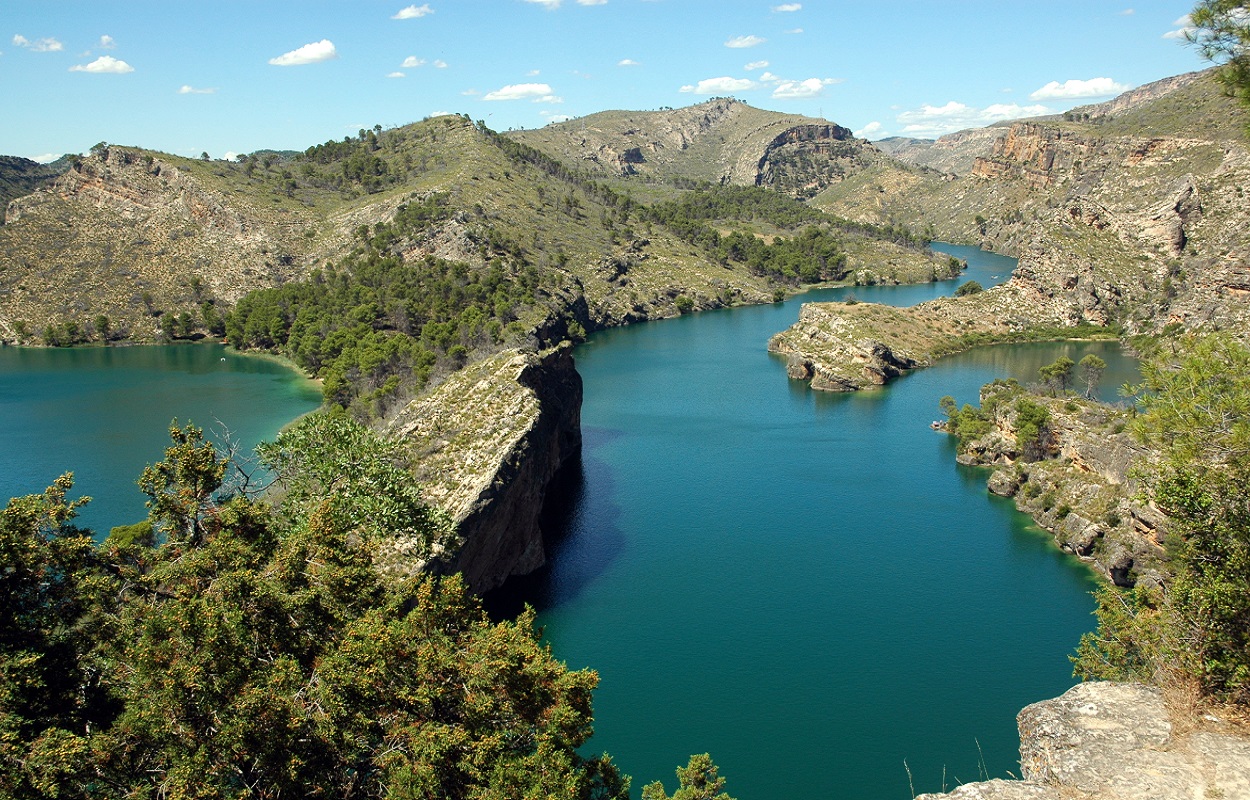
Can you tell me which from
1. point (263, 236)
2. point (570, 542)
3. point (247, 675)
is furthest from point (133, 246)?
point (247, 675)

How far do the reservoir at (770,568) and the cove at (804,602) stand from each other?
0.51ft

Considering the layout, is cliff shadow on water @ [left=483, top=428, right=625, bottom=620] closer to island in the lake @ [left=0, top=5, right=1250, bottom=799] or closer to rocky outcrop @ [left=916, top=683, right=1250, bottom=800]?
island in the lake @ [left=0, top=5, right=1250, bottom=799]

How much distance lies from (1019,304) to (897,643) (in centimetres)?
10505

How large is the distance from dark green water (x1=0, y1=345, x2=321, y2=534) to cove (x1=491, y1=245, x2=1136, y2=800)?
2911 centimetres

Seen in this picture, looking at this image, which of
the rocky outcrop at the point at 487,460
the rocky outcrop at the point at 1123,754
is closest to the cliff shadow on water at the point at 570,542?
the rocky outcrop at the point at 487,460

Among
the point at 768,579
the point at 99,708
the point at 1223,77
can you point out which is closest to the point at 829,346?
the point at 768,579

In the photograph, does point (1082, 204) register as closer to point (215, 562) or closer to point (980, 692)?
point (980, 692)

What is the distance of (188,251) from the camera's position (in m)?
155

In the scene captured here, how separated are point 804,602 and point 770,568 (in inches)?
187

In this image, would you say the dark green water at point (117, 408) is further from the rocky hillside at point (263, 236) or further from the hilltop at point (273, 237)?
the rocky hillside at point (263, 236)

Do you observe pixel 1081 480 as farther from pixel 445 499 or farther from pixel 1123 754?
pixel 1123 754

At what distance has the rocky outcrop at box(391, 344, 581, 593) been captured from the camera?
49188 mm

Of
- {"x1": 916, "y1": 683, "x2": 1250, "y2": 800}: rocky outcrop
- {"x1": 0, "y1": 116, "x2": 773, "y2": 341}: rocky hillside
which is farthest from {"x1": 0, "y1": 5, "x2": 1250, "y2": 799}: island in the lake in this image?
{"x1": 0, "y1": 116, "x2": 773, "y2": 341}: rocky hillside

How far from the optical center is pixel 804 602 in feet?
168
